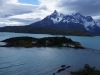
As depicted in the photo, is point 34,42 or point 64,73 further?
point 34,42

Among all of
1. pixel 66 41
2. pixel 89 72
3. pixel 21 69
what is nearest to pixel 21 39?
pixel 66 41

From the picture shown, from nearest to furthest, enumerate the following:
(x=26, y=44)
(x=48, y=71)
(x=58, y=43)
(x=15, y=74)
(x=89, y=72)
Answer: (x=89, y=72) < (x=15, y=74) < (x=48, y=71) < (x=26, y=44) < (x=58, y=43)

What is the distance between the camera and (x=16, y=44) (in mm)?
148375

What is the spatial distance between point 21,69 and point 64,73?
14.1 meters

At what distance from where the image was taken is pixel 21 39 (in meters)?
164

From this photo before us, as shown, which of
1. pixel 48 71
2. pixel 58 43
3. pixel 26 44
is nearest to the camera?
pixel 48 71

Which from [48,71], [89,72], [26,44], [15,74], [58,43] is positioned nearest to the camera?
[89,72]

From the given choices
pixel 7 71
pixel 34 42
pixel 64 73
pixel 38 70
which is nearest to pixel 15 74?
pixel 7 71

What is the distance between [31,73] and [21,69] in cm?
593

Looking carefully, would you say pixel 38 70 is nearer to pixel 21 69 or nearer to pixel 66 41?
pixel 21 69

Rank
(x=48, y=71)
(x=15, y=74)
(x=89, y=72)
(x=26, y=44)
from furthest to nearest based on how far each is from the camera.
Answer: (x=26, y=44)
(x=48, y=71)
(x=15, y=74)
(x=89, y=72)

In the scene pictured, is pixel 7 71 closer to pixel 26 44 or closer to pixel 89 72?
pixel 89 72

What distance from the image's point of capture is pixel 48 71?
2484 inches

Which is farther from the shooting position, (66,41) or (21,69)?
(66,41)
